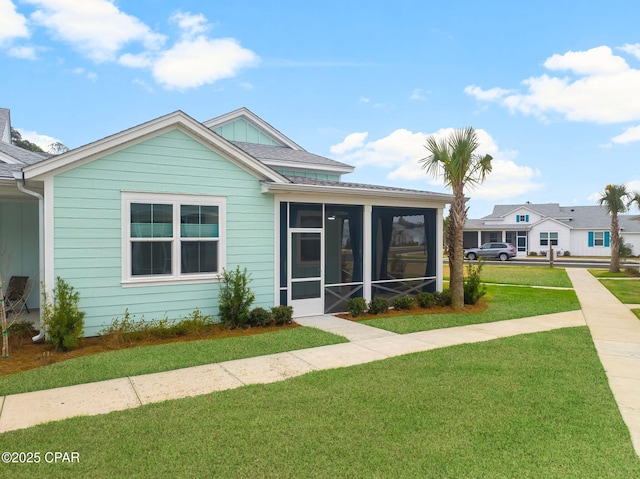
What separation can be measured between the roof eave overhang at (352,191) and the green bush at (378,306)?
8.83 ft

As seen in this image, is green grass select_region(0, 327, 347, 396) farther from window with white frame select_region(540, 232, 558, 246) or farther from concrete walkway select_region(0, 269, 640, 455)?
window with white frame select_region(540, 232, 558, 246)

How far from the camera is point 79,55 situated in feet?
52.9

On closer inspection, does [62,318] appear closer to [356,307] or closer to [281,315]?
[281,315]

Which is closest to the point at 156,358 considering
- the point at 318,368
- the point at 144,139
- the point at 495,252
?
the point at 318,368

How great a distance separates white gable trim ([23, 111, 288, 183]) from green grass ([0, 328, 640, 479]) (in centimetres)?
459

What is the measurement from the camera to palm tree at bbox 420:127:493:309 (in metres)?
10.6

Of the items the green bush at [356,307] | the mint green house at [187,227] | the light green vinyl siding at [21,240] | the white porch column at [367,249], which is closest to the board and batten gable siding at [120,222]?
the mint green house at [187,227]

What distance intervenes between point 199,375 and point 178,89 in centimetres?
1722

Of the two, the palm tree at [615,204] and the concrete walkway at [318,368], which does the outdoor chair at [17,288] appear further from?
the palm tree at [615,204]

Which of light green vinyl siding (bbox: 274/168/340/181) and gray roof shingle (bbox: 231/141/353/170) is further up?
gray roof shingle (bbox: 231/141/353/170)

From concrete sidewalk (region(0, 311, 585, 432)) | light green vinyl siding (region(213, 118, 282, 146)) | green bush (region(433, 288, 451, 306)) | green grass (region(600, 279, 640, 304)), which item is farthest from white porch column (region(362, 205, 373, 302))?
green grass (region(600, 279, 640, 304))

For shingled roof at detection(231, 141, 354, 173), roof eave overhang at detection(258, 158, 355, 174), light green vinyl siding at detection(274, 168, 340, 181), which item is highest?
shingled roof at detection(231, 141, 354, 173)

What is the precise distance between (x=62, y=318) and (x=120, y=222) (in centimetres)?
190

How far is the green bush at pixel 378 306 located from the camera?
10.1m
